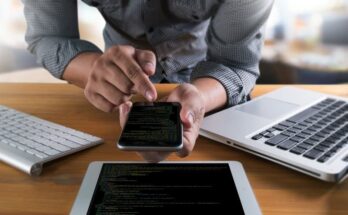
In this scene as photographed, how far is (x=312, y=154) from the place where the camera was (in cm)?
53

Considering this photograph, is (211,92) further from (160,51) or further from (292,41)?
(292,41)

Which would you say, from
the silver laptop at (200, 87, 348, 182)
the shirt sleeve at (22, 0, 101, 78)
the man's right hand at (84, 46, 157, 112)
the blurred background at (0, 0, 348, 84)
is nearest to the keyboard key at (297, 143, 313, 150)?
the silver laptop at (200, 87, 348, 182)

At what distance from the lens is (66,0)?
0.93 metres

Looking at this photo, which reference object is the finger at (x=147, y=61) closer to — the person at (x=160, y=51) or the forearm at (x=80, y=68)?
the person at (x=160, y=51)

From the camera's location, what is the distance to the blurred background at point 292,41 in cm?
206

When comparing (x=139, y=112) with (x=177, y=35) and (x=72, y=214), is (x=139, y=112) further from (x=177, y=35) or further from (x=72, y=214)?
(x=177, y=35)

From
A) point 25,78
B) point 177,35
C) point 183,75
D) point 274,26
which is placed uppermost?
point 177,35

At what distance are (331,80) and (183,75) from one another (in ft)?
4.01

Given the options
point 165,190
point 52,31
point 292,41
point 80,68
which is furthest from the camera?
point 292,41

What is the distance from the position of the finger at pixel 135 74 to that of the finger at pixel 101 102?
8 centimetres

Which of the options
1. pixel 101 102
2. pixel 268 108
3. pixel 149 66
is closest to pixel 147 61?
pixel 149 66

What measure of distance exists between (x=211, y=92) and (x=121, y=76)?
7.3 inches

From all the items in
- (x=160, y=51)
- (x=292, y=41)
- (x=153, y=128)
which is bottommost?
(x=292, y=41)

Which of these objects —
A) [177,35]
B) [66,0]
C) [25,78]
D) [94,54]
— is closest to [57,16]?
[66,0]
